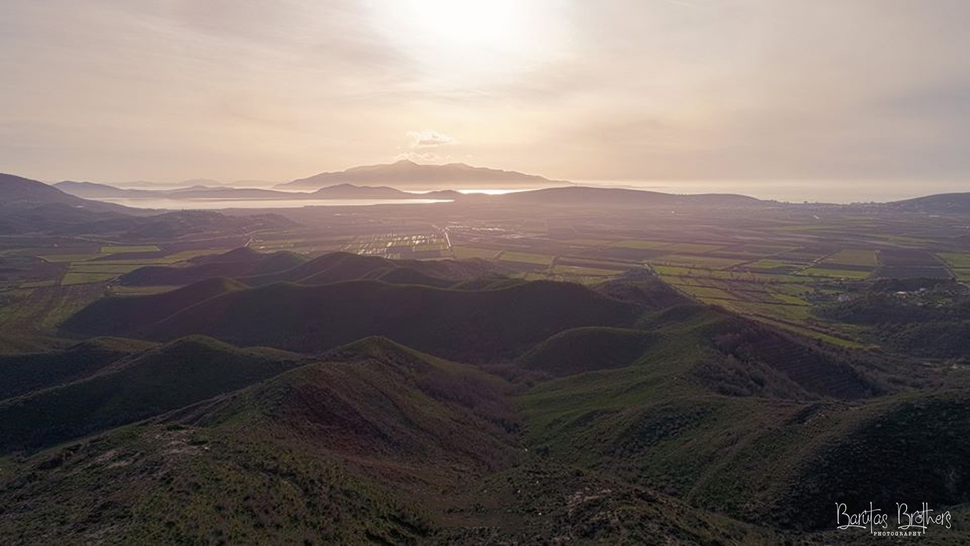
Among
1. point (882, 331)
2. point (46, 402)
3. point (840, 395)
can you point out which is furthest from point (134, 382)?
point (882, 331)

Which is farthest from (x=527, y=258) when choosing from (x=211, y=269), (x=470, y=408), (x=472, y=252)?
(x=470, y=408)

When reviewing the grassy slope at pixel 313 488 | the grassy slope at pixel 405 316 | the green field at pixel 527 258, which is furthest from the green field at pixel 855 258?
the grassy slope at pixel 313 488

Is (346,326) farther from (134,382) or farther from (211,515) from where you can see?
(211,515)

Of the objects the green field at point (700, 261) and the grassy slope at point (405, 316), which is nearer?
the grassy slope at point (405, 316)

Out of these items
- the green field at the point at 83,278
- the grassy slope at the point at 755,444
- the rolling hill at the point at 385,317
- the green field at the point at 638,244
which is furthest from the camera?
the green field at the point at 638,244

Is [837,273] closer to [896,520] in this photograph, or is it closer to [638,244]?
[638,244]

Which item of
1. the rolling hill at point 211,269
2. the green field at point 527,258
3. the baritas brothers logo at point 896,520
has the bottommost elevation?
the baritas brothers logo at point 896,520

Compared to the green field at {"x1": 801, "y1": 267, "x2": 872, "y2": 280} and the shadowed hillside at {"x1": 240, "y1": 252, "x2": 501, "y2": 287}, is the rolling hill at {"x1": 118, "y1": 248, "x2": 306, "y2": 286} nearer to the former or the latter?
the shadowed hillside at {"x1": 240, "y1": 252, "x2": 501, "y2": 287}

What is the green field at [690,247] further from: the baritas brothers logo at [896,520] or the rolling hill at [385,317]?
the baritas brothers logo at [896,520]

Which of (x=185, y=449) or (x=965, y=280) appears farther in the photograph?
(x=965, y=280)
